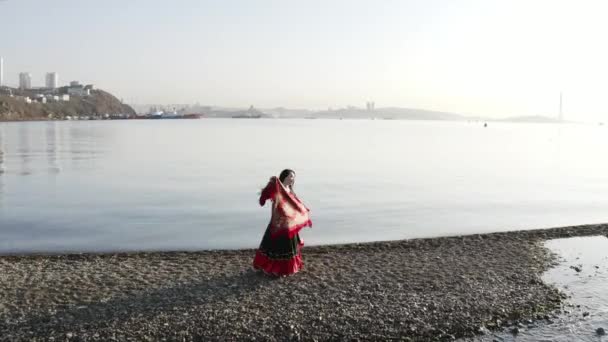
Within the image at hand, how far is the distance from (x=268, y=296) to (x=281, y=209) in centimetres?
186

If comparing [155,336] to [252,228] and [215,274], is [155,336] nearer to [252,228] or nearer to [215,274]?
[215,274]

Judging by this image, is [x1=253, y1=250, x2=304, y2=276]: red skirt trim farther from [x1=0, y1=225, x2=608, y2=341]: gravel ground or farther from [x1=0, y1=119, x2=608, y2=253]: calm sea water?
[x1=0, y1=119, x2=608, y2=253]: calm sea water

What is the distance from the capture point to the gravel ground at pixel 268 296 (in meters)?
8.74

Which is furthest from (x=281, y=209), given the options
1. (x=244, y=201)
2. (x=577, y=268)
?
(x=244, y=201)

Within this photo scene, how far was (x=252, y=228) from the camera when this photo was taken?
18.9m

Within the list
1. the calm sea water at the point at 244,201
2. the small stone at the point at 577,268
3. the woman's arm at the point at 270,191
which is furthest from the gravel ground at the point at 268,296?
the calm sea water at the point at 244,201

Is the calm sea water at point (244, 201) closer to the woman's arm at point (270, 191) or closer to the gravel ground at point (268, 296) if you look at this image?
the gravel ground at point (268, 296)

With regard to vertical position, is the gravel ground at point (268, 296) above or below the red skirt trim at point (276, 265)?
below

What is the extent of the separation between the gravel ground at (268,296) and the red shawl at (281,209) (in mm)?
937

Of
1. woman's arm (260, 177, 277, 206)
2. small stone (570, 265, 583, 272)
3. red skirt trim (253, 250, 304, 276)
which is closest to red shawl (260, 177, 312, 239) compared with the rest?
woman's arm (260, 177, 277, 206)

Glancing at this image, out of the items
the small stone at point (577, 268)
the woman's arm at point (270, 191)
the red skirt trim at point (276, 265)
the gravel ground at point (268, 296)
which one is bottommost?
the small stone at point (577, 268)

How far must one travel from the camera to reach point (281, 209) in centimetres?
1141

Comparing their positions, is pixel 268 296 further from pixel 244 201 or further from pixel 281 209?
pixel 244 201

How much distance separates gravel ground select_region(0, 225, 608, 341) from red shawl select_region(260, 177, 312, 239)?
3.08ft
